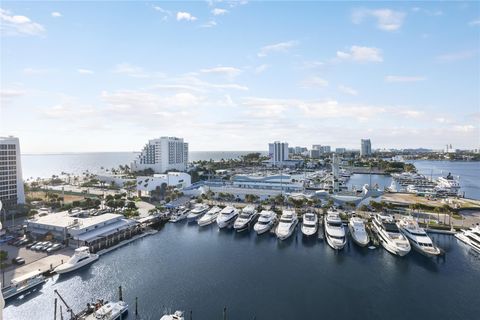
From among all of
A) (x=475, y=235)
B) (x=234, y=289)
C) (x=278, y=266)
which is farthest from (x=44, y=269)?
(x=475, y=235)

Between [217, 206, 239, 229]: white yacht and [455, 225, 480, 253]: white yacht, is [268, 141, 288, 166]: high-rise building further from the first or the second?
[455, 225, 480, 253]: white yacht

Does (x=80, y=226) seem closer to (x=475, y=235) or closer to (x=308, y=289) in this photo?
(x=308, y=289)

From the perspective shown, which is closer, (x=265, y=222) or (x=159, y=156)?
(x=265, y=222)

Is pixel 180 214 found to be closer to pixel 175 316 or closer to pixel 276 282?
pixel 276 282

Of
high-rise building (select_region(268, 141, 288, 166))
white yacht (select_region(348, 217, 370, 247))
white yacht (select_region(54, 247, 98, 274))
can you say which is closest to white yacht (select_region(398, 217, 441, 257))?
white yacht (select_region(348, 217, 370, 247))

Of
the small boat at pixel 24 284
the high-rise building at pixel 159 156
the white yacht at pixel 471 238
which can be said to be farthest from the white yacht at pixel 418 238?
the high-rise building at pixel 159 156

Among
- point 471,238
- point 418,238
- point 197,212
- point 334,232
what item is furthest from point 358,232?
point 197,212

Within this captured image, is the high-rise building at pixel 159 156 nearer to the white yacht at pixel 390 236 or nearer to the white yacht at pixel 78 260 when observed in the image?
the white yacht at pixel 78 260
